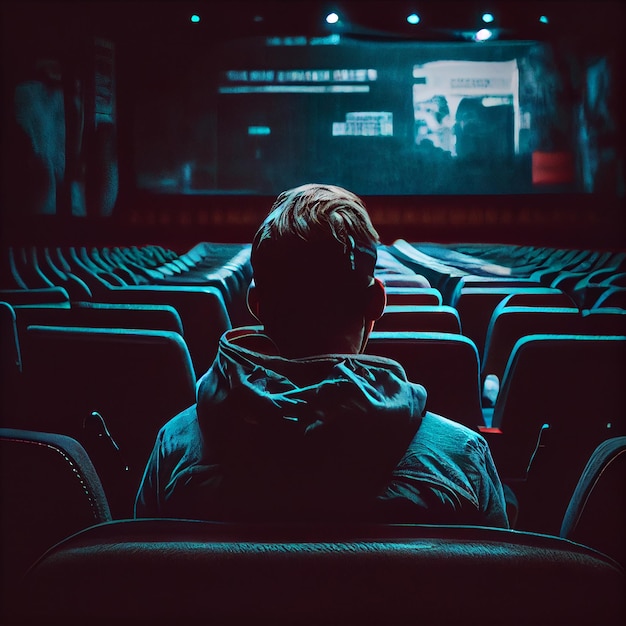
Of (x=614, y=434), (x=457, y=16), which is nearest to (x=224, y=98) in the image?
(x=457, y=16)

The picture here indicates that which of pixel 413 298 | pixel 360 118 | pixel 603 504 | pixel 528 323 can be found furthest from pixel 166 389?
pixel 360 118

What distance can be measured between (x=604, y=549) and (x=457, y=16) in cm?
1013

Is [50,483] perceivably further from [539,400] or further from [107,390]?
[539,400]

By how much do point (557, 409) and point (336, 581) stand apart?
0.97 metres

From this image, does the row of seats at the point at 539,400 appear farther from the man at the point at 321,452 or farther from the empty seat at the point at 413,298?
the empty seat at the point at 413,298

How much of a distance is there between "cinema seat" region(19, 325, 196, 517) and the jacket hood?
2.11ft

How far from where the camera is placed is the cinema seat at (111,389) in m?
1.39

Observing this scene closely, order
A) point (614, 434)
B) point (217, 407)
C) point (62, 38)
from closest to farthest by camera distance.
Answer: point (217, 407)
point (614, 434)
point (62, 38)

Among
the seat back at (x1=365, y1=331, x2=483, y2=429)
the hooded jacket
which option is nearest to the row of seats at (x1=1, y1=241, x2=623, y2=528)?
the seat back at (x1=365, y1=331, x2=483, y2=429)

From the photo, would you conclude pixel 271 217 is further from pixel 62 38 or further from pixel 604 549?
pixel 62 38

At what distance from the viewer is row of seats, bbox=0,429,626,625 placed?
0.60m

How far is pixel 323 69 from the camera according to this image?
1187cm

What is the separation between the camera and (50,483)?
831 millimetres

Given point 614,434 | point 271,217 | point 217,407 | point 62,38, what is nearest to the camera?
point 217,407
